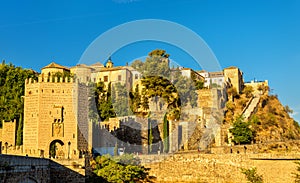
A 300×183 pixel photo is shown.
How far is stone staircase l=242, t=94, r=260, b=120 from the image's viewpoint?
4727cm

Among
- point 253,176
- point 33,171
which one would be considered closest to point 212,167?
point 253,176

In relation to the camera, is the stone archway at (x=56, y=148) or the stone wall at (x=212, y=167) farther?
the stone archway at (x=56, y=148)

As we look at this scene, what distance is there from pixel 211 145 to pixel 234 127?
2.73m

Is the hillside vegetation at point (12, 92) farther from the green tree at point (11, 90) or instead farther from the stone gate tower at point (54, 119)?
the stone gate tower at point (54, 119)

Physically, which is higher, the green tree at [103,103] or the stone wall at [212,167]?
the green tree at [103,103]

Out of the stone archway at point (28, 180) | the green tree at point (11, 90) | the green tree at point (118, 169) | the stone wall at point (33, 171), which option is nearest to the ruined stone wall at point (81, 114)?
the green tree at point (118, 169)

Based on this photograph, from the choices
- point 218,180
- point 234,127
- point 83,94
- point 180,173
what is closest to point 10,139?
point 83,94

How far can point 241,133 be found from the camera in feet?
123

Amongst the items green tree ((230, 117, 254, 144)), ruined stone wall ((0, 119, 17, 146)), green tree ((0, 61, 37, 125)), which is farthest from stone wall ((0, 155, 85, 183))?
green tree ((230, 117, 254, 144))

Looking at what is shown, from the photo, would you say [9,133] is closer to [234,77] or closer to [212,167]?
[212,167]

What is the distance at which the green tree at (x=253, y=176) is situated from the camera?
2683 cm

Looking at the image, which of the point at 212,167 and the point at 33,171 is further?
the point at 212,167

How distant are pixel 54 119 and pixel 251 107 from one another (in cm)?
2860

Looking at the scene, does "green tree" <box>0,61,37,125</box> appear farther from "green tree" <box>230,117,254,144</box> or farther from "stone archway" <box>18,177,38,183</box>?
"green tree" <box>230,117,254,144</box>
